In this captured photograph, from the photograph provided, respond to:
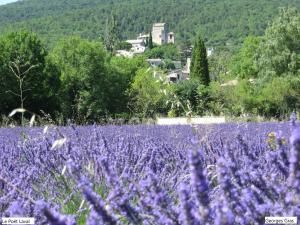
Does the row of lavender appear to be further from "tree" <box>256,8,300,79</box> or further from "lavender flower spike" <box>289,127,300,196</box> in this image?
"tree" <box>256,8,300,79</box>

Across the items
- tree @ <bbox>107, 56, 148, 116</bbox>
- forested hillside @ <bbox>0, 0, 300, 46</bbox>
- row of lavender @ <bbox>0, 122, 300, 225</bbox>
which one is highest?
forested hillside @ <bbox>0, 0, 300, 46</bbox>

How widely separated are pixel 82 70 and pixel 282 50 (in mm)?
15046

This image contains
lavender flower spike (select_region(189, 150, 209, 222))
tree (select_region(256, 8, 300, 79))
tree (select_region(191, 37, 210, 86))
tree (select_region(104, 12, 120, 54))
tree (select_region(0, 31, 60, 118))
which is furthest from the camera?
tree (select_region(104, 12, 120, 54))

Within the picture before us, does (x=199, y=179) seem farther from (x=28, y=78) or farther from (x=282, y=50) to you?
(x=282, y=50)

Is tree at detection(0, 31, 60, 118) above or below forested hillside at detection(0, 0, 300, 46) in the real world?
below

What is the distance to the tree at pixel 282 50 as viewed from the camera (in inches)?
1608

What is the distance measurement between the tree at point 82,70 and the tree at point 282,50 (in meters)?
12.4

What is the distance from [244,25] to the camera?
17425cm

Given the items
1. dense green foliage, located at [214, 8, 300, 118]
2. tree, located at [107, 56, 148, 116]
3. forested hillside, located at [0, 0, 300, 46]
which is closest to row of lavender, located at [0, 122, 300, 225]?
tree, located at [107, 56, 148, 116]

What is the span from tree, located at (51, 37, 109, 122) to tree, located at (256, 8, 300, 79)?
1240 centimetres

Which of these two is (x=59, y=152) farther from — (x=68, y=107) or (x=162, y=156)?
(x=68, y=107)

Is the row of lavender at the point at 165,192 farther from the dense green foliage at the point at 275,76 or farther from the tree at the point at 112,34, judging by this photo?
the tree at the point at 112,34

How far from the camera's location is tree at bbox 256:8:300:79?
134 ft

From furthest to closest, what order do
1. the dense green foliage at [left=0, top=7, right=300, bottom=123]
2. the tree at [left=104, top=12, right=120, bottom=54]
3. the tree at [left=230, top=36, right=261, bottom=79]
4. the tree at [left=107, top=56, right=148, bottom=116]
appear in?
the tree at [left=104, top=12, right=120, bottom=54], the tree at [left=230, top=36, right=261, bottom=79], the tree at [left=107, top=56, right=148, bottom=116], the dense green foliage at [left=0, top=7, right=300, bottom=123]
